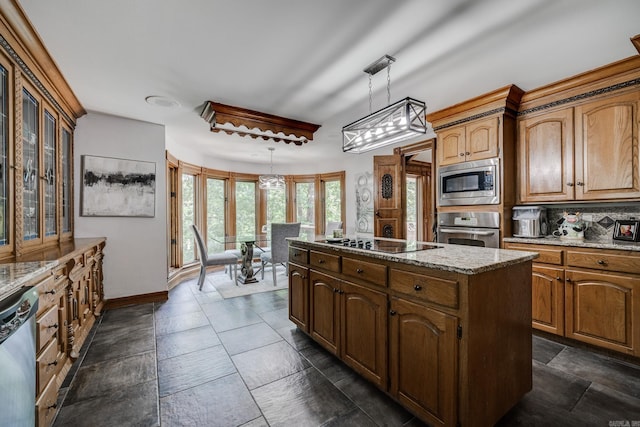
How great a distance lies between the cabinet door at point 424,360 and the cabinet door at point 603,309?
1.82 m

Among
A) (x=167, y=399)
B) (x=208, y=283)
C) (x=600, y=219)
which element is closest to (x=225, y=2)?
(x=167, y=399)

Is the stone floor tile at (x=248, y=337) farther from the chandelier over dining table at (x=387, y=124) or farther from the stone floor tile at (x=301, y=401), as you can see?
the chandelier over dining table at (x=387, y=124)

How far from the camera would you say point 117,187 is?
348 cm

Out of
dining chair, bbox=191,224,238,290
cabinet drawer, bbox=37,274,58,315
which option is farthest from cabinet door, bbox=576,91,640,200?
dining chair, bbox=191,224,238,290

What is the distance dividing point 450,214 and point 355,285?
6.30 ft

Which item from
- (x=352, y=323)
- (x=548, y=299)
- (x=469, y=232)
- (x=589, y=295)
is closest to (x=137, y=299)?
(x=352, y=323)

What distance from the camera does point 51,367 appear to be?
1588 millimetres

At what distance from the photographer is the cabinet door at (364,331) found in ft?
5.60

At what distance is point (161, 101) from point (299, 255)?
7.15 feet

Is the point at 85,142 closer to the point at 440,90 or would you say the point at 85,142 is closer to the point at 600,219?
the point at 440,90

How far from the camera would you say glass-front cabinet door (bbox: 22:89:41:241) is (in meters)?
2.07

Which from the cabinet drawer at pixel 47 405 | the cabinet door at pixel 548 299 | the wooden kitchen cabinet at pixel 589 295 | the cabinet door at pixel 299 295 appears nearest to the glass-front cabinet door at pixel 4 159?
the cabinet drawer at pixel 47 405

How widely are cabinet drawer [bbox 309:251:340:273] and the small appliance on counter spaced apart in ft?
6.70

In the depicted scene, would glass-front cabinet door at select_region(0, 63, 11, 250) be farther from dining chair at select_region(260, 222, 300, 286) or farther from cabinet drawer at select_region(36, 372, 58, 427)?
dining chair at select_region(260, 222, 300, 286)
